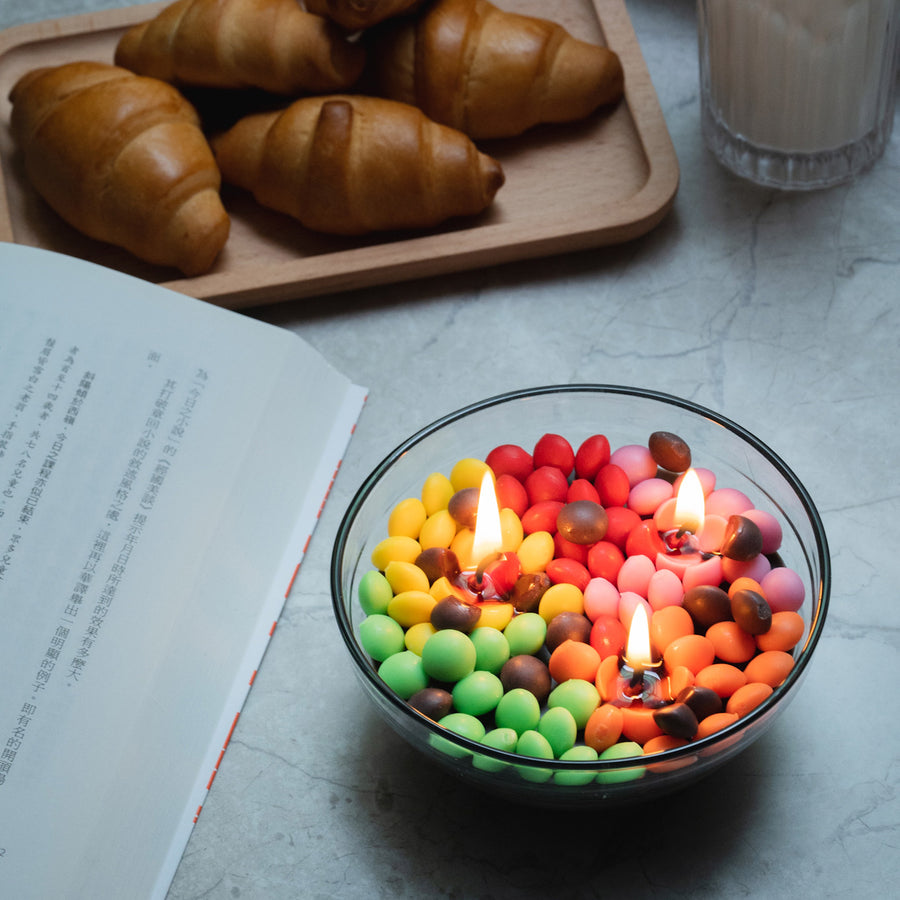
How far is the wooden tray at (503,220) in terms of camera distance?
2.11 ft

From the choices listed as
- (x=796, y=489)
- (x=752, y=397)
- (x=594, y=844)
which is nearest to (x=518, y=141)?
(x=752, y=397)

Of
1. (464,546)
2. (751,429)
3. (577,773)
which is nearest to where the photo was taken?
(577,773)

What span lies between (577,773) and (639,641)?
64 millimetres

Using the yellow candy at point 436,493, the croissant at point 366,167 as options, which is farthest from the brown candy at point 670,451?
the croissant at point 366,167

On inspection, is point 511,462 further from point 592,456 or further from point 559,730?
point 559,730

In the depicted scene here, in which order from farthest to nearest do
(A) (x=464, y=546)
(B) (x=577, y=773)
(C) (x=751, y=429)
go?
(C) (x=751, y=429) < (A) (x=464, y=546) < (B) (x=577, y=773)

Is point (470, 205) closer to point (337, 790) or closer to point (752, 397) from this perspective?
point (752, 397)

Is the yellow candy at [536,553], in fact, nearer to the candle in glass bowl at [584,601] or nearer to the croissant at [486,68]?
the candle in glass bowl at [584,601]

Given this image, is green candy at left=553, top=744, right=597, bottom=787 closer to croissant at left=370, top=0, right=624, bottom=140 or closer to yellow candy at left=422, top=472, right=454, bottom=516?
yellow candy at left=422, top=472, right=454, bottom=516

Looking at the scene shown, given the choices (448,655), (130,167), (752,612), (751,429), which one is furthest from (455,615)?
(130,167)

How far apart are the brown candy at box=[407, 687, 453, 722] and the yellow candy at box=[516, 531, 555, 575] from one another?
0.08 metres

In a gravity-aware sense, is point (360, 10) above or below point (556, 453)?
above

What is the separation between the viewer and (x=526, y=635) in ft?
1.44

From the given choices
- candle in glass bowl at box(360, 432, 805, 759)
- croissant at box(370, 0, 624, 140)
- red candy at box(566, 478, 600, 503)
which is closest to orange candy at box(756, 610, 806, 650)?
candle in glass bowl at box(360, 432, 805, 759)
